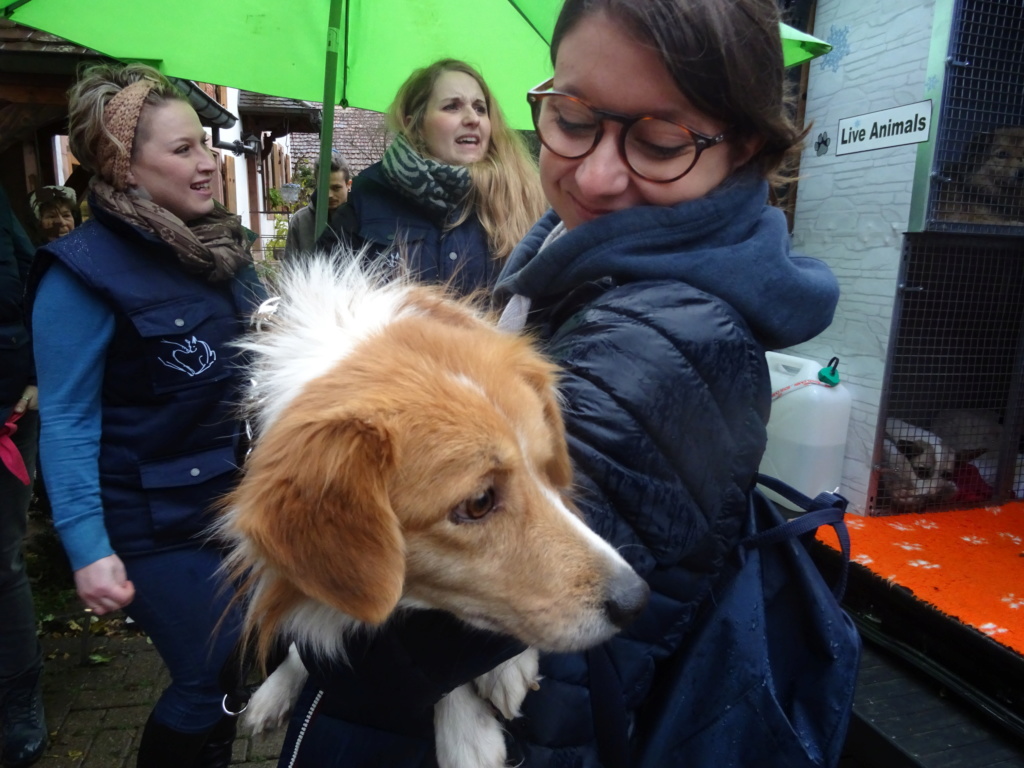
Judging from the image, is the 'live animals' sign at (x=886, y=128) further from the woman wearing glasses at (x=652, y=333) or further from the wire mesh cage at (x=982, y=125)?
the woman wearing glasses at (x=652, y=333)

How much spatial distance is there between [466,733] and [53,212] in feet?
20.1

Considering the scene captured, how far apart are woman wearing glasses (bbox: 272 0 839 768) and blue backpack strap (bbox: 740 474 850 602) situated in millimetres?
98

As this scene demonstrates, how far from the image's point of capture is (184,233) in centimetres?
279

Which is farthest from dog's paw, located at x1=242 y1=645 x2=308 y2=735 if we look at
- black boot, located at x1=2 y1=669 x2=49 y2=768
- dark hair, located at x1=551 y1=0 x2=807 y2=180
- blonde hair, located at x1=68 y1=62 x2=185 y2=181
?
black boot, located at x1=2 y1=669 x2=49 y2=768

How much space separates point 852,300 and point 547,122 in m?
3.41

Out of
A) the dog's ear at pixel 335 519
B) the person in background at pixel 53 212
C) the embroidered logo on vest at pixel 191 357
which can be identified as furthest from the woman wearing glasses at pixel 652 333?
the person in background at pixel 53 212

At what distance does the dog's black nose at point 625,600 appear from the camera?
4.35 ft

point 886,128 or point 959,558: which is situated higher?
point 886,128

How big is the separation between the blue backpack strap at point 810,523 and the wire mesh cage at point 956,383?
289cm

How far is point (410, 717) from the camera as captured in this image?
1.39 metres

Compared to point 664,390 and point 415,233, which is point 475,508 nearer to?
point 664,390

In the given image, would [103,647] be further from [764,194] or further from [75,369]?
[764,194]

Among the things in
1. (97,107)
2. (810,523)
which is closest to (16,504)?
(97,107)

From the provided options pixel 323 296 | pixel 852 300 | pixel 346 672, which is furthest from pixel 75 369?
pixel 852 300
